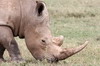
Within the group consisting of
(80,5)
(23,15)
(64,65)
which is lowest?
(80,5)

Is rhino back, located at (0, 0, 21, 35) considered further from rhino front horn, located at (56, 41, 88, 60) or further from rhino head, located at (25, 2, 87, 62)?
rhino front horn, located at (56, 41, 88, 60)

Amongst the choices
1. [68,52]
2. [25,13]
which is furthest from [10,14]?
[68,52]

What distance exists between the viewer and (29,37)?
10406 mm

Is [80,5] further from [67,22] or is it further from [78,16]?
[67,22]

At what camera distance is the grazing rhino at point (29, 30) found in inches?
401

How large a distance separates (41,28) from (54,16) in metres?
10.3

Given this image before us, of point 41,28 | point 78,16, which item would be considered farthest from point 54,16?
point 41,28

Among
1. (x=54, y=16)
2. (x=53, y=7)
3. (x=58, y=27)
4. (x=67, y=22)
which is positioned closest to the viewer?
(x=58, y=27)

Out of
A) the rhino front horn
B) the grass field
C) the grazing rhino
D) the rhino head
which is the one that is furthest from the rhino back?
the rhino front horn

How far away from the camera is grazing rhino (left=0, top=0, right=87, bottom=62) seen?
33.4 ft

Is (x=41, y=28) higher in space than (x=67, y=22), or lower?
higher

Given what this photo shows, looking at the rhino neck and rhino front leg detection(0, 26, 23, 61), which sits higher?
the rhino neck

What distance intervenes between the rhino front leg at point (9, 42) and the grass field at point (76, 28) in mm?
331

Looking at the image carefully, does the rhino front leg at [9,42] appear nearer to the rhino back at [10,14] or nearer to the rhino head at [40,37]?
the rhino back at [10,14]
